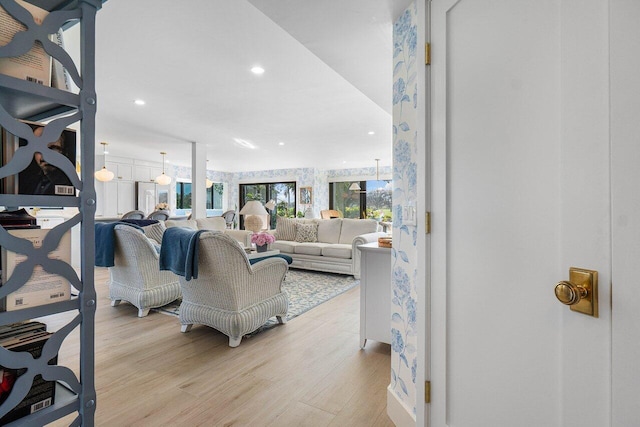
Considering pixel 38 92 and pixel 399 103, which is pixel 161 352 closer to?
pixel 38 92

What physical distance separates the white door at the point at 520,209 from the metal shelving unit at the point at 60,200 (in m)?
1.33

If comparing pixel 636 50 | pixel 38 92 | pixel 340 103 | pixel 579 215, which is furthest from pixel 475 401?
pixel 340 103

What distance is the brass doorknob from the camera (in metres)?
0.84

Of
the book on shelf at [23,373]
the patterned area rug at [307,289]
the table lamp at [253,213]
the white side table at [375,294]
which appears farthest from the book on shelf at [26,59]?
the table lamp at [253,213]

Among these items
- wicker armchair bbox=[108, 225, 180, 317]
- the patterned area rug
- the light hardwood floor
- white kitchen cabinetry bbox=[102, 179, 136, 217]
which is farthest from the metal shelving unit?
white kitchen cabinetry bbox=[102, 179, 136, 217]

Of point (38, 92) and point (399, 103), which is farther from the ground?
point (399, 103)

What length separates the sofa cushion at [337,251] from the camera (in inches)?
214

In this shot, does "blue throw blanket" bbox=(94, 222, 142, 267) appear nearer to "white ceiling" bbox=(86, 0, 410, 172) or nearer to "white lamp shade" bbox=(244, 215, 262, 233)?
"white ceiling" bbox=(86, 0, 410, 172)

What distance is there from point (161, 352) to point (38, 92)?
2.29 m

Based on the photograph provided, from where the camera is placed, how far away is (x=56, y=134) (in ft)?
3.13

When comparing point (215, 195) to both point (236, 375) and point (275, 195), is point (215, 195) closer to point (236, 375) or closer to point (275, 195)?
point (275, 195)

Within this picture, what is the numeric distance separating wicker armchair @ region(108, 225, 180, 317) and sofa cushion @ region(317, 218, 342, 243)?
3.15 meters

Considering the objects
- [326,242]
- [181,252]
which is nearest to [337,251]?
[326,242]

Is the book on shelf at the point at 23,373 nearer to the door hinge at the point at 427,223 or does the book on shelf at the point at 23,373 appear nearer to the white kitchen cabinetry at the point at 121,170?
the door hinge at the point at 427,223
